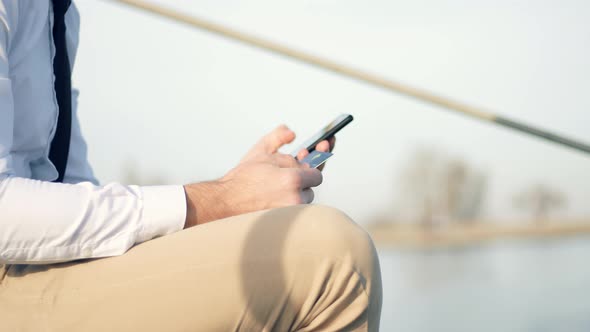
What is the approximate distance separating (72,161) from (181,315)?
0.62m

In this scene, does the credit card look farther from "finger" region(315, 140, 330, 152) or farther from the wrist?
the wrist

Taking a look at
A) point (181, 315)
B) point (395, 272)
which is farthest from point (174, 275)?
point (395, 272)

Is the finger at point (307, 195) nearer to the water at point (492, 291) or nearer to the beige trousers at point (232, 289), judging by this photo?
the beige trousers at point (232, 289)

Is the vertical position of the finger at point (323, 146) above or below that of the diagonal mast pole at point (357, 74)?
below

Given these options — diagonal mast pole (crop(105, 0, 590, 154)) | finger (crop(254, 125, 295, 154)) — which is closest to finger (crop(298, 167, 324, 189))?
finger (crop(254, 125, 295, 154))

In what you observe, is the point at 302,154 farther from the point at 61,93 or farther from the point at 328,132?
the point at 61,93

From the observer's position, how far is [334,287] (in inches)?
37.9

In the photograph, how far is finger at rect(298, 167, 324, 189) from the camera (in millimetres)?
1122

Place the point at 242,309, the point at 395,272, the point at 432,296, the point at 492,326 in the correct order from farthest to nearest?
1. the point at 395,272
2. the point at 432,296
3. the point at 492,326
4. the point at 242,309

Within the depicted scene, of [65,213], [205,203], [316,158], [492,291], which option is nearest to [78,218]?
[65,213]

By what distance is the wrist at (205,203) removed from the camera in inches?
42.9

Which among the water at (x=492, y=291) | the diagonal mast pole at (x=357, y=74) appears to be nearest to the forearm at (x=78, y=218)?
the diagonal mast pole at (x=357, y=74)

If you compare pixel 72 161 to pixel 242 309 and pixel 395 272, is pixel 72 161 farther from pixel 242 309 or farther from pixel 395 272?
pixel 395 272

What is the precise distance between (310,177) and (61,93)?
1.53ft
